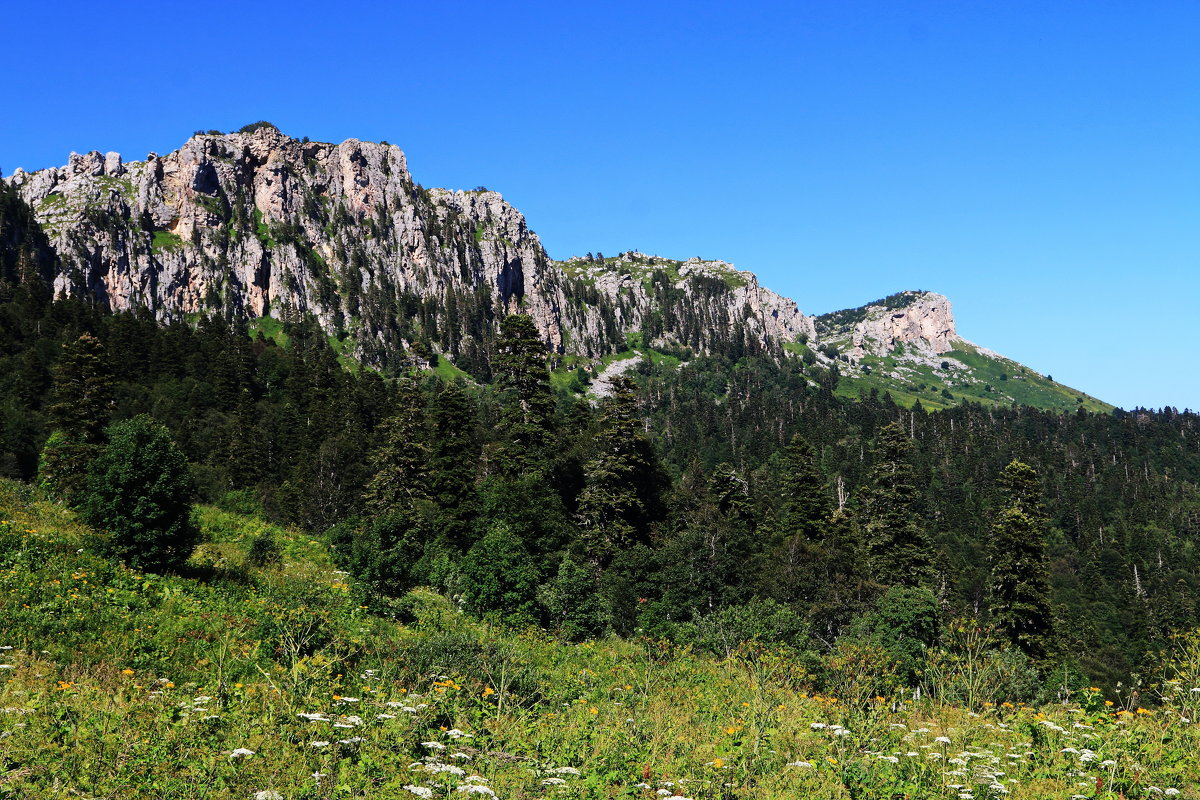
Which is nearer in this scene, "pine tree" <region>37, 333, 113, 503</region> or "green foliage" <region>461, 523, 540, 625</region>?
"green foliage" <region>461, 523, 540, 625</region>

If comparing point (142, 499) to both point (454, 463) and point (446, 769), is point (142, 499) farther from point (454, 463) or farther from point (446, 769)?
point (454, 463)

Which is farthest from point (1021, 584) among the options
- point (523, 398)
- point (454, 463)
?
point (454, 463)

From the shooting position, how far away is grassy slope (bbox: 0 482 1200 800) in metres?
7.52

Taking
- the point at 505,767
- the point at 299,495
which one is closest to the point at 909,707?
the point at 505,767

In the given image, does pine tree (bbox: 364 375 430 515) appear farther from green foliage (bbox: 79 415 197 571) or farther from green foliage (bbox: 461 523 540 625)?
green foliage (bbox: 79 415 197 571)

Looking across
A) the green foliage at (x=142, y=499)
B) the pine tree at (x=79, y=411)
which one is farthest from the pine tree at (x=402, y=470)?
the green foliage at (x=142, y=499)

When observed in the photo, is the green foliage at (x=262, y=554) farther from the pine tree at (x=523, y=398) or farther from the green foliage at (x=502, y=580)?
the pine tree at (x=523, y=398)

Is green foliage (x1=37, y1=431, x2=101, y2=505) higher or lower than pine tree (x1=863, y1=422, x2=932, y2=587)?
higher

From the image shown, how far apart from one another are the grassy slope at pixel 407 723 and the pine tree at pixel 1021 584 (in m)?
28.7

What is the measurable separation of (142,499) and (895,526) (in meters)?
45.4

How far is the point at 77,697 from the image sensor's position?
33.1ft

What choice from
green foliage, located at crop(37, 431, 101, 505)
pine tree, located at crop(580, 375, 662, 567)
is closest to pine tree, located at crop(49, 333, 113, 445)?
green foliage, located at crop(37, 431, 101, 505)

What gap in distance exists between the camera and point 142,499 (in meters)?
20.7

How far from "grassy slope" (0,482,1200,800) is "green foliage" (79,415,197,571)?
4.09 ft
